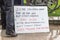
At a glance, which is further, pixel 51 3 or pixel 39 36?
pixel 51 3

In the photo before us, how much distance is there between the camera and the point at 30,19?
0.99 m

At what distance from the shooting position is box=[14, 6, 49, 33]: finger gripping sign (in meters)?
0.98

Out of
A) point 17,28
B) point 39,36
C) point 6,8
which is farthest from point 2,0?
point 39,36

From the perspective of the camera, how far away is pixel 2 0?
98cm

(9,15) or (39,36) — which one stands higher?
(9,15)

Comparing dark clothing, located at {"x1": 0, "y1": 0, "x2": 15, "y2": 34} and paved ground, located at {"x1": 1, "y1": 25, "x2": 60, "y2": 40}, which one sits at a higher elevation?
dark clothing, located at {"x1": 0, "y1": 0, "x2": 15, "y2": 34}

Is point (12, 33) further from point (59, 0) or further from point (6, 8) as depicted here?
point (59, 0)

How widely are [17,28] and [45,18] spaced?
0.59 feet

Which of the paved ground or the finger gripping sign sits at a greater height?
the finger gripping sign

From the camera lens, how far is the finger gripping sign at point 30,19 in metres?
0.98

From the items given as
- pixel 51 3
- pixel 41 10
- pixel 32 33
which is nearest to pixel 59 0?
pixel 51 3

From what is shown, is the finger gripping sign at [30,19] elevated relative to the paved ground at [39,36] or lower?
elevated

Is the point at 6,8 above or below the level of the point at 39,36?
above

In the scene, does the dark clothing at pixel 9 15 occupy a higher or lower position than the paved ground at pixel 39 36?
higher
